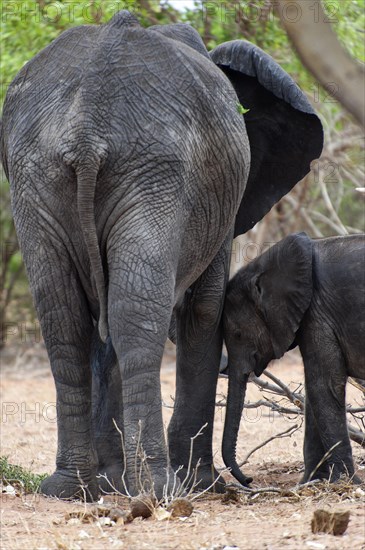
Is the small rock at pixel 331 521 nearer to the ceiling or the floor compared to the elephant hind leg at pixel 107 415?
nearer to the ceiling

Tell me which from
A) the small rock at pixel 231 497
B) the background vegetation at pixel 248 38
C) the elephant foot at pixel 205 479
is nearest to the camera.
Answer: the small rock at pixel 231 497

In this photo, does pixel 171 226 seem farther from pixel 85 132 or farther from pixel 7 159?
pixel 7 159

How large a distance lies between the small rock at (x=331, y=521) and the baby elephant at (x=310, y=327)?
4.40 ft

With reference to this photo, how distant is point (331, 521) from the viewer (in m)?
3.52

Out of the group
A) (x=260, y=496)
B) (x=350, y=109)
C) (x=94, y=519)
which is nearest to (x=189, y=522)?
(x=94, y=519)

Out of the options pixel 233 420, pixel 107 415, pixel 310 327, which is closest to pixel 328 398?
pixel 310 327

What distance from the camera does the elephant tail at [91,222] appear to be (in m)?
4.12

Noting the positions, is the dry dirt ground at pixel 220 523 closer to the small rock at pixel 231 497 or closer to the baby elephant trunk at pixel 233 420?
the small rock at pixel 231 497

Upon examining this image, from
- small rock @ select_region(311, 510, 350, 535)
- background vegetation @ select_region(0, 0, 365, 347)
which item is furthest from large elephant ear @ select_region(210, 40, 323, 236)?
small rock @ select_region(311, 510, 350, 535)

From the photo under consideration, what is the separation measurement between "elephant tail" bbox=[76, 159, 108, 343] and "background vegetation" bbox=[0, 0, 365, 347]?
4.18m

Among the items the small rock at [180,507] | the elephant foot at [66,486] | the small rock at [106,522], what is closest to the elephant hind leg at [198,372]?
the elephant foot at [66,486]

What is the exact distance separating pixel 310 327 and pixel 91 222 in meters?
1.55

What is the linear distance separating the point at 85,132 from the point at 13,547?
1.54 metres

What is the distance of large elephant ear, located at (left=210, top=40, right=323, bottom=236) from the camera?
18.3ft
